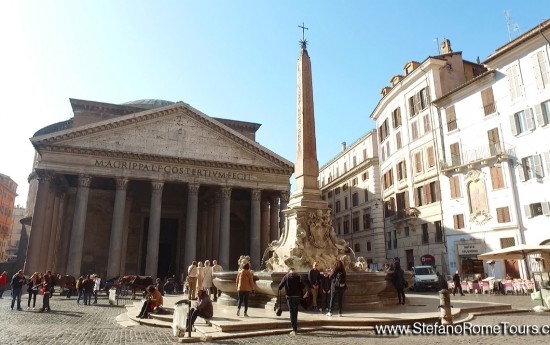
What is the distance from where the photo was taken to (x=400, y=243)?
2767 centimetres

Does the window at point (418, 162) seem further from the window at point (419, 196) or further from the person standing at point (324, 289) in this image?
the person standing at point (324, 289)

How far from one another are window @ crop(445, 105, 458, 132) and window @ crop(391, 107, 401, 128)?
470 cm

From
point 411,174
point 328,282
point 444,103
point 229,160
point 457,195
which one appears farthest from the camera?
point 229,160

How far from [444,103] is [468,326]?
65.6ft

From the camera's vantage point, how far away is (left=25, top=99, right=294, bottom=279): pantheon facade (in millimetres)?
24047

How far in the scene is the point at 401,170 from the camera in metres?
28.0

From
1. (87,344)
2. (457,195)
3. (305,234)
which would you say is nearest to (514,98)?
(457,195)

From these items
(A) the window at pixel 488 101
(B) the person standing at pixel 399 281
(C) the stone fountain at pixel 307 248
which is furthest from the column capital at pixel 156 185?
(A) the window at pixel 488 101

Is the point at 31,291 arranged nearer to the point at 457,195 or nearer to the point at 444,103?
the point at 457,195

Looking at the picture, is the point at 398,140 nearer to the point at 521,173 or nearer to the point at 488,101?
the point at 488,101

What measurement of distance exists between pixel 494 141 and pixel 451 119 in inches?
136

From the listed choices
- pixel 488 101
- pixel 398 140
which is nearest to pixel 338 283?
pixel 488 101

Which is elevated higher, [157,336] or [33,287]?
[33,287]

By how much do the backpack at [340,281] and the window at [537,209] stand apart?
50.7 ft
